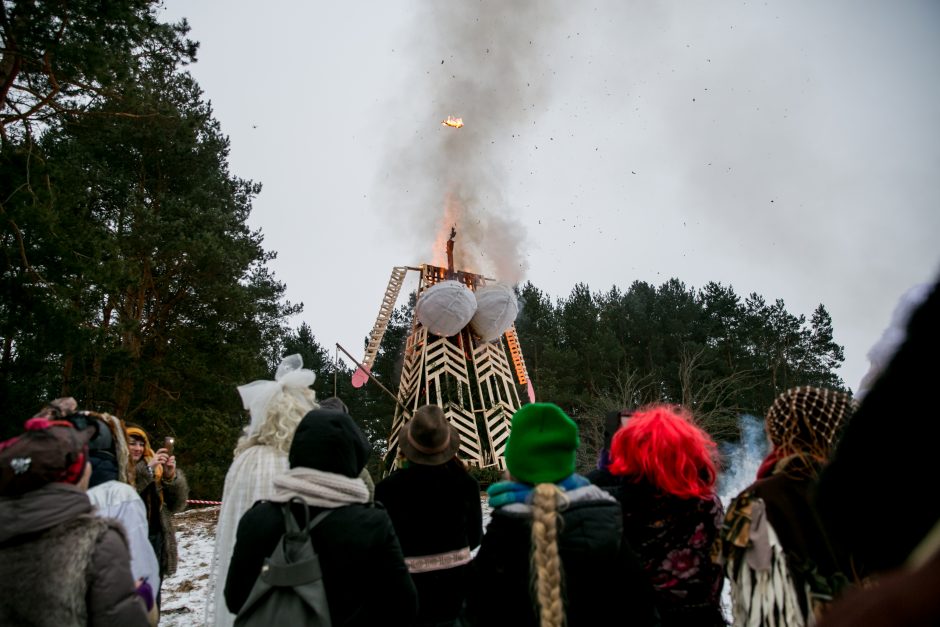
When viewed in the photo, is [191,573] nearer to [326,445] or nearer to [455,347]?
[326,445]

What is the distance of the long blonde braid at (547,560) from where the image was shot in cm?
194

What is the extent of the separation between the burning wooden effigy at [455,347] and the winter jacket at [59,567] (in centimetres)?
1077

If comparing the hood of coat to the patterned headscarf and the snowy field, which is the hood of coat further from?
the snowy field

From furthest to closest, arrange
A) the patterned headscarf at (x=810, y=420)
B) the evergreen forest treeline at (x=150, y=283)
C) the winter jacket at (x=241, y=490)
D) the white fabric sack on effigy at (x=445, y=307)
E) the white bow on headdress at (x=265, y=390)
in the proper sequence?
the white fabric sack on effigy at (x=445, y=307) → the evergreen forest treeline at (x=150, y=283) → the white bow on headdress at (x=265, y=390) → the winter jacket at (x=241, y=490) → the patterned headscarf at (x=810, y=420)

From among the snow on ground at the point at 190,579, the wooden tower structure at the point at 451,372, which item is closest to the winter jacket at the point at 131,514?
the snow on ground at the point at 190,579

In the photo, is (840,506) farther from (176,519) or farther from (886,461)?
(176,519)

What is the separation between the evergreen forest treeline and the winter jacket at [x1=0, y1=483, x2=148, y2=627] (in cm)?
653

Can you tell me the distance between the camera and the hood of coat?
2.20 meters

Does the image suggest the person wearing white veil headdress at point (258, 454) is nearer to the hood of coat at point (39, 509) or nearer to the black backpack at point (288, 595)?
the hood of coat at point (39, 509)

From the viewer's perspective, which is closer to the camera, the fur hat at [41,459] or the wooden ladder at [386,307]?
the fur hat at [41,459]

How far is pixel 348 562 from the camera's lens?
2.28 meters

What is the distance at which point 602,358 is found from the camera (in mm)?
29703

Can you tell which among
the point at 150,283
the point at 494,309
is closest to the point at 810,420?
the point at 494,309

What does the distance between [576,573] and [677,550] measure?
97 centimetres
